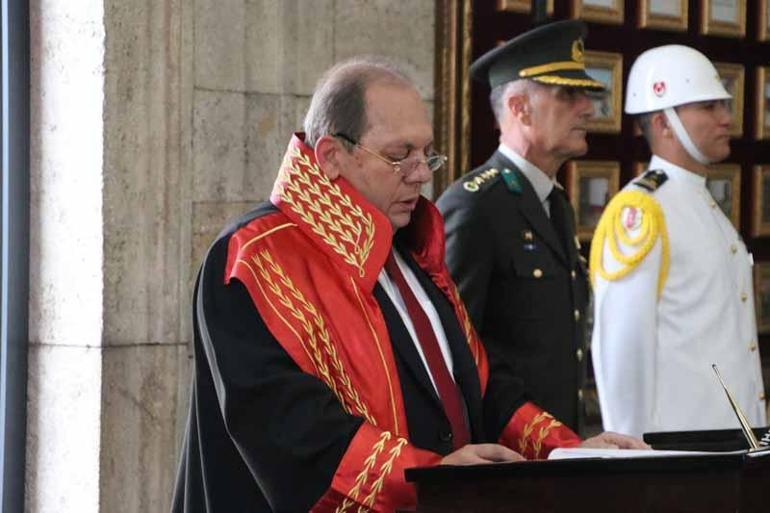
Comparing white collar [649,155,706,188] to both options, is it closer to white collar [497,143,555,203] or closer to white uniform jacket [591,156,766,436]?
white uniform jacket [591,156,766,436]

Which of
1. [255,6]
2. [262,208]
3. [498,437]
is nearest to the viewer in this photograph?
[262,208]

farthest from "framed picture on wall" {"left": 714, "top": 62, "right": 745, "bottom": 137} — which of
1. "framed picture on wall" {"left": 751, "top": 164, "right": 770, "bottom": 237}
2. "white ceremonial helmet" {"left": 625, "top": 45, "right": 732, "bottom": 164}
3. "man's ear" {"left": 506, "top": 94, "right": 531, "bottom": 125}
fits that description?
"man's ear" {"left": 506, "top": 94, "right": 531, "bottom": 125}

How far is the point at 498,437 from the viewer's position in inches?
136

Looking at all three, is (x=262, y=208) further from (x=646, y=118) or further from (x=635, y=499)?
(x=646, y=118)

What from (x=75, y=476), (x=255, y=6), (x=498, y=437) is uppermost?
(x=255, y=6)

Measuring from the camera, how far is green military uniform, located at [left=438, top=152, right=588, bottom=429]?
4438 mm

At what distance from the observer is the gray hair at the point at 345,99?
3.25 metres

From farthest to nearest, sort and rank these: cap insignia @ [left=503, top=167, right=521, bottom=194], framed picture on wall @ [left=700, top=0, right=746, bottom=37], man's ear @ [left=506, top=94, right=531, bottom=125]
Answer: framed picture on wall @ [left=700, top=0, right=746, bottom=37], man's ear @ [left=506, top=94, right=531, bottom=125], cap insignia @ [left=503, top=167, right=521, bottom=194]

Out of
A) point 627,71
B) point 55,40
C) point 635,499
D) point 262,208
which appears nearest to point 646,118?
point 627,71

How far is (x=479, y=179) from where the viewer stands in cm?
457

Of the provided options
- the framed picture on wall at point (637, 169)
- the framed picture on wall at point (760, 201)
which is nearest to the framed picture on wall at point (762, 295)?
the framed picture on wall at point (760, 201)

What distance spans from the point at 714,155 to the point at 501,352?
3.87ft

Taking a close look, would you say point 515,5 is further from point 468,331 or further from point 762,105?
point 468,331

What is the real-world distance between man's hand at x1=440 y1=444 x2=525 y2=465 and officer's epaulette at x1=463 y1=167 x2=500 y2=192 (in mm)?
1663
